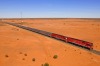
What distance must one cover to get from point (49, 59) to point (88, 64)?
4673 millimetres

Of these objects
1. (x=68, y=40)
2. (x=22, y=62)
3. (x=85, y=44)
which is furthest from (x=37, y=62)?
(x=68, y=40)

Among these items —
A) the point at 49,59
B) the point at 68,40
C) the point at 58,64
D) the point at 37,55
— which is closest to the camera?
the point at 58,64

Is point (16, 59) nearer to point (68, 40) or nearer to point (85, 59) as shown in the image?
point (85, 59)

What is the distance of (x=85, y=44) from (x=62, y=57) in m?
8.49

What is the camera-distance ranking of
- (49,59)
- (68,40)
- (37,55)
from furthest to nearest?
(68,40) < (37,55) < (49,59)

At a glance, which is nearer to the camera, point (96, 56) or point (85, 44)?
point (96, 56)

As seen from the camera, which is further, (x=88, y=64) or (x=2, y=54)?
(x=2, y=54)

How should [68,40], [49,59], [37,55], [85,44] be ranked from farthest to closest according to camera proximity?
1. [68,40]
2. [85,44]
3. [37,55]
4. [49,59]

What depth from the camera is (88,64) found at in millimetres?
19828

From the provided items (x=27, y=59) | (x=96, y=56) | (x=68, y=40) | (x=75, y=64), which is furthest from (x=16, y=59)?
(x=68, y=40)

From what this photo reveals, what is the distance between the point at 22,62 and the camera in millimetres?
20234

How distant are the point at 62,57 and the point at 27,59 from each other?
4.51 meters

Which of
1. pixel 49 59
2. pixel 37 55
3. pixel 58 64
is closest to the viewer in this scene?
Answer: pixel 58 64

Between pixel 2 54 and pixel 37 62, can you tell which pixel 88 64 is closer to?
pixel 37 62
